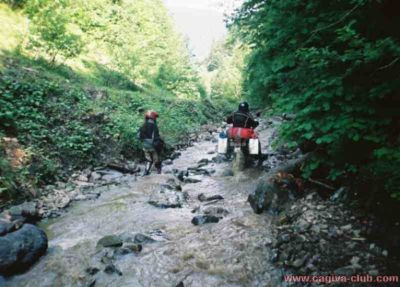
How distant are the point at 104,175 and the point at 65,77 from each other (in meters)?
7.82

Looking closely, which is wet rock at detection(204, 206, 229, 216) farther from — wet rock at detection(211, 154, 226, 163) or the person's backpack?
wet rock at detection(211, 154, 226, 163)

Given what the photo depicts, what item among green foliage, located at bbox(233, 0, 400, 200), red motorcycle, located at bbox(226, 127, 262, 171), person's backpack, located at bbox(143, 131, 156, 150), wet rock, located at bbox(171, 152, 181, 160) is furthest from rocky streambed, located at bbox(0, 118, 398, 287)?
wet rock, located at bbox(171, 152, 181, 160)

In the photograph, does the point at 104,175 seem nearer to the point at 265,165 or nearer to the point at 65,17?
the point at 265,165

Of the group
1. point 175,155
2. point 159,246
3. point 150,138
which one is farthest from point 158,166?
point 159,246

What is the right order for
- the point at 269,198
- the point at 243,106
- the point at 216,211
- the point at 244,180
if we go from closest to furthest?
the point at 269,198, the point at 216,211, the point at 244,180, the point at 243,106

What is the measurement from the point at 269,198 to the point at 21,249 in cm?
489

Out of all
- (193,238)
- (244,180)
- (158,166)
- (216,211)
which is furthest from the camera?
(158,166)

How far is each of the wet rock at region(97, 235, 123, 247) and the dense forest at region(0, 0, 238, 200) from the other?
2.94 meters

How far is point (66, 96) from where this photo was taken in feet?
44.6

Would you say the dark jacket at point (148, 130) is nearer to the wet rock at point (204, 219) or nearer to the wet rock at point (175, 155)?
the wet rock at point (175, 155)

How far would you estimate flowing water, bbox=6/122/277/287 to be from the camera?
5277 mm

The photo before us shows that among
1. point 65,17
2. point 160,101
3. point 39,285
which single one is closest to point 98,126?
point 65,17

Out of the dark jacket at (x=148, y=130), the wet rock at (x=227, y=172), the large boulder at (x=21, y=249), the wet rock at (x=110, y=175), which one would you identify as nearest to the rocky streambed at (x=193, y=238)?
the large boulder at (x=21, y=249)

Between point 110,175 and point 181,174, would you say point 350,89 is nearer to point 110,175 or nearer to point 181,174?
point 181,174
